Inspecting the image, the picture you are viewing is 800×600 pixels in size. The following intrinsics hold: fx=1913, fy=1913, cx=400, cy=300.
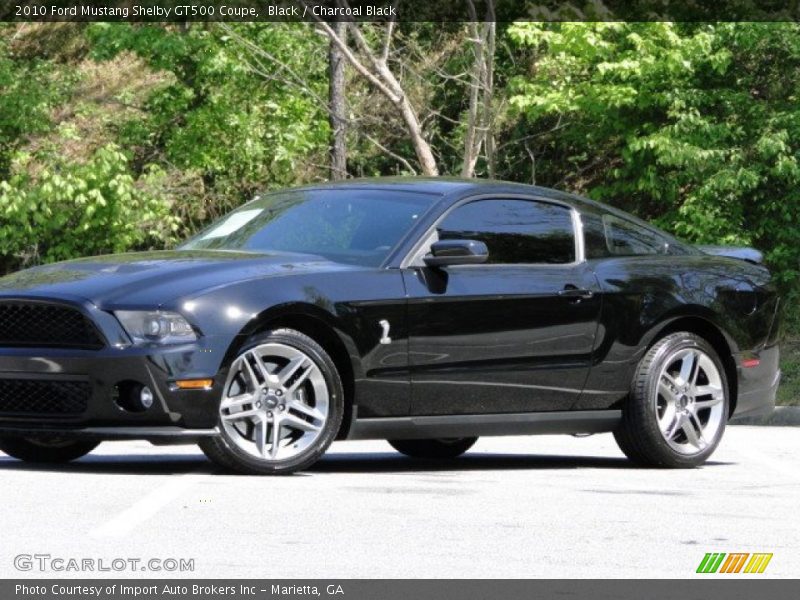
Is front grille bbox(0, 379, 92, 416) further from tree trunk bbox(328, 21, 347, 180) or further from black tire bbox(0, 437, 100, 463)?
tree trunk bbox(328, 21, 347, 180)

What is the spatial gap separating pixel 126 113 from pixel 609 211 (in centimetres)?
2074

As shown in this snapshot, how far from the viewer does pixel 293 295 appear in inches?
361

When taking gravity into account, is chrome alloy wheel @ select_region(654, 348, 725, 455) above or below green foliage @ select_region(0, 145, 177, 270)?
above

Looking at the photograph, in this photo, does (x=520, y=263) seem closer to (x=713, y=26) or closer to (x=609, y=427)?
(x=609, y=427)

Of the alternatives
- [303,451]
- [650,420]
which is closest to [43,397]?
[303,451]

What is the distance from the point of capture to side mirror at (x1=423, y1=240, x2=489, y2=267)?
382 inches

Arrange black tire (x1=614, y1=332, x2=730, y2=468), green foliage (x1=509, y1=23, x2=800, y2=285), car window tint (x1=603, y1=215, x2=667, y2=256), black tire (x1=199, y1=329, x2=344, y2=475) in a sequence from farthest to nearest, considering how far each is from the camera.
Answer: green foliage (x1=509, y1=23, x2=800, y2=285) → car window tint (x1=603, y1=215, x2=667, y2=256) → black tire (x1=614, y1=332, x2=730, y2=468) → black tire (x1=199, y1=329, x2=344, y2=475)

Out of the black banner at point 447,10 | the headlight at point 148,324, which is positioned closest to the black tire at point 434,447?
the headlight at point 148,324

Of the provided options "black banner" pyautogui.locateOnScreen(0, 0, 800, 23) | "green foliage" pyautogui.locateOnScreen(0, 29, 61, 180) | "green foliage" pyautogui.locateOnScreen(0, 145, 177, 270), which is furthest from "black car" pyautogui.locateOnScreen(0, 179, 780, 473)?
"green foliage" pyautogui.locateOnScreen(0, 29, 61, 180)

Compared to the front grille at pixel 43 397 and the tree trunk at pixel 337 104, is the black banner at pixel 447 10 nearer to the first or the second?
the tree trunk at pixel 337 104

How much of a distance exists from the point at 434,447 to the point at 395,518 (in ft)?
11.8

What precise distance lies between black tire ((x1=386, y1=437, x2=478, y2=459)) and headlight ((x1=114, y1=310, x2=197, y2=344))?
2.66 m
